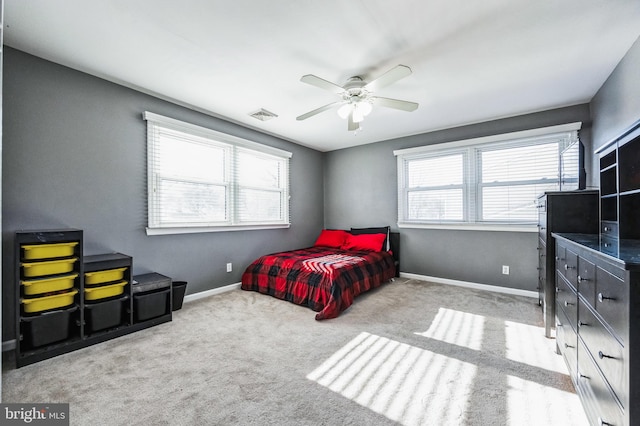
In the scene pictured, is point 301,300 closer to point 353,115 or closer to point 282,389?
point 282,389

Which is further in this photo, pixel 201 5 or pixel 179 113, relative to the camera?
pixel 179 113

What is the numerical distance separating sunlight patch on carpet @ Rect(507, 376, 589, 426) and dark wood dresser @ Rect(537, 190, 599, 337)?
90 cm

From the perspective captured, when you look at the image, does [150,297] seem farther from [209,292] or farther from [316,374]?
[316,374]

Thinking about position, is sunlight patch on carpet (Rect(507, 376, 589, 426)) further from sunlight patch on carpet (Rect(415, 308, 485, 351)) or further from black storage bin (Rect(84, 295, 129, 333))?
black storage bin (Rect(84, 295, 129, 333))

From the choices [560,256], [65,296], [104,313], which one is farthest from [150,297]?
[560,256]

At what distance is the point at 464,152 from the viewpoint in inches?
165

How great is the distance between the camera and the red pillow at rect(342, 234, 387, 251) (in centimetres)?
460

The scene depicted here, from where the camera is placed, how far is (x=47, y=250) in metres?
2.17

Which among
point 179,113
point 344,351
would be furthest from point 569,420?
point 179,113

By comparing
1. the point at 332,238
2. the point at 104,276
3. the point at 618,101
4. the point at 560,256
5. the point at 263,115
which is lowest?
the point at 104,276

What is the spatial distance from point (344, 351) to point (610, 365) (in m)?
1.57

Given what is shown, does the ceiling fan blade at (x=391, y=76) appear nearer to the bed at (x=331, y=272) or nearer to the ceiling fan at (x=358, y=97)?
the ceiling fan at (x=358, y=97)

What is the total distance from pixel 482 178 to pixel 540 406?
3152mm

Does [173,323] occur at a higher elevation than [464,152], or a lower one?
lower
